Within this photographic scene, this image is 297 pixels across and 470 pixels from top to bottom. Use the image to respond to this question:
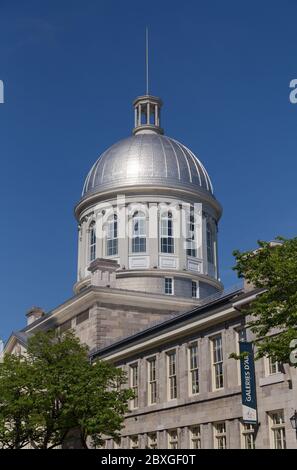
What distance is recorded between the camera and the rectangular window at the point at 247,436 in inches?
1383

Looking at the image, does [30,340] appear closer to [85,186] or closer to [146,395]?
[146,395]

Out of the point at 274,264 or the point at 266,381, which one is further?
the point at 266,381

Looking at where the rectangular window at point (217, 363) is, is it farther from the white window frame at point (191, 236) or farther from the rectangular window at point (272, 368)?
the white window frame at point (191, 236)

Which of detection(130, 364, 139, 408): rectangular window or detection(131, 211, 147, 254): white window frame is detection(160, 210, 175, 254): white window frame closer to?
detection(131, 211, 147, 254): white window frame

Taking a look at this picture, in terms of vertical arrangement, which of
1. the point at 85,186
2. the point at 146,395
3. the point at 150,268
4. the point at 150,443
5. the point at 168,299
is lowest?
the point at 150,443

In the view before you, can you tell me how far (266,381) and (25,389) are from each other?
1242 cm

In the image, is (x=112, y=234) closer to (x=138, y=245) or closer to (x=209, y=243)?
(x=138, y=245)

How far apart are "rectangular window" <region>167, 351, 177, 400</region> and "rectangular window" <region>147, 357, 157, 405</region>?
4.39 ft

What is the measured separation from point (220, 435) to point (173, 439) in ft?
14.3

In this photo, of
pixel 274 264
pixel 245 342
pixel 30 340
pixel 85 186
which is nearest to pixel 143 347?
pixel 30 340

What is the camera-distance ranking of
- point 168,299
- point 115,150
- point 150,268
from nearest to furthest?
point 168,299
point 150,268
point 115,150

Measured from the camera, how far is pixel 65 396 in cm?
3828

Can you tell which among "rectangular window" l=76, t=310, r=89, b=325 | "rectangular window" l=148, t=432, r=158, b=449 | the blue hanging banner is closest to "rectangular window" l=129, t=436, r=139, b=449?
"rectangular window" l=148, t=432, r=158, b=449

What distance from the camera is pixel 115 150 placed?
73562 millimetres
